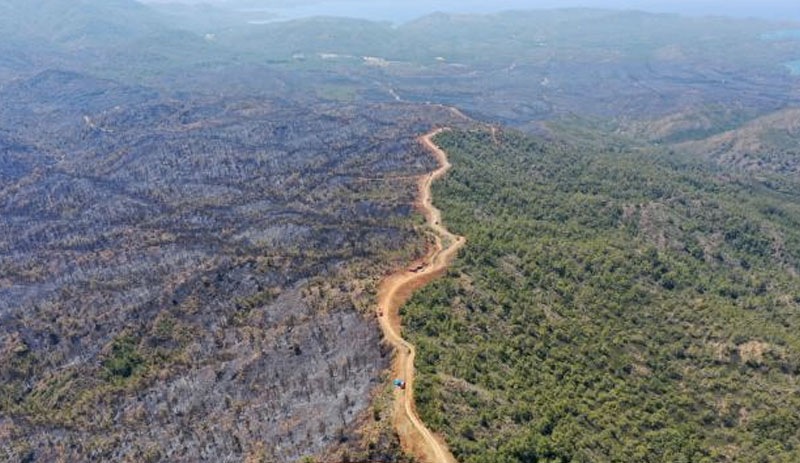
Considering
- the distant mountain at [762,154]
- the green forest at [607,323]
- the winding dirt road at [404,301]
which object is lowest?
the distant mountain at [762,154]

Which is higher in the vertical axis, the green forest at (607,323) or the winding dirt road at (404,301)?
the winding dirt road at (404,301)

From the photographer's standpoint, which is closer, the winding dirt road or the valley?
the winding dirt road

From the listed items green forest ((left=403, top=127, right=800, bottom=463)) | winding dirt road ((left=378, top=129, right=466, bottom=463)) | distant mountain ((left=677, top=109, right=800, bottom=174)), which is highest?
winding dirt road ((left=378, top=129, right=466, bottom=463))

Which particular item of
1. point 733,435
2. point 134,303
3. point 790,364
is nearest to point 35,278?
point 134,303

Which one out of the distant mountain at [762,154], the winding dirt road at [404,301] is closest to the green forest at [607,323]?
the winding dirt road at [404,301]

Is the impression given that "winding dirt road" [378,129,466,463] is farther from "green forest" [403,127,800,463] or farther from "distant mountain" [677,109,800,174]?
"distant mountain" [677,109,800,174]

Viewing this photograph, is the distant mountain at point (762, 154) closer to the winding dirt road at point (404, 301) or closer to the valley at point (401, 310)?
the valley at point (401, 310)

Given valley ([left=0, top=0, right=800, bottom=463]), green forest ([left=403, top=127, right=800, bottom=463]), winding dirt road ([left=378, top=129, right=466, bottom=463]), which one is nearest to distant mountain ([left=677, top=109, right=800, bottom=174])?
valley ([left=0, top=0, right=800, bottom=463])

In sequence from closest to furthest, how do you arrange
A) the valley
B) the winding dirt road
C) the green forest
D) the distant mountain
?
the winding dirt road → the green forest → the valley → the distant mountain
